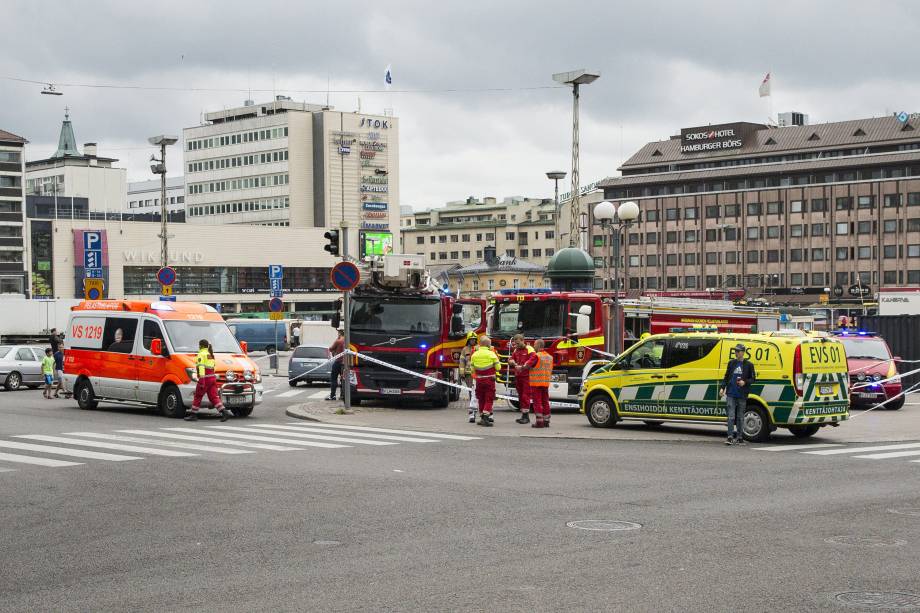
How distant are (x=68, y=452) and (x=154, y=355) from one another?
7.07 metres

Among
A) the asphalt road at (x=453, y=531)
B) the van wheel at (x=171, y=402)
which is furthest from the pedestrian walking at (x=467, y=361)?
the asphalt road at (x=453, y=531)

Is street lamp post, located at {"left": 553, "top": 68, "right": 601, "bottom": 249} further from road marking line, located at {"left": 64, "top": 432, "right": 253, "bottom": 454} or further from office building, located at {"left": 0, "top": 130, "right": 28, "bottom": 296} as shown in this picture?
office building, located at {"left": 0, "top": 130, "right": 28, "bottom": 296}

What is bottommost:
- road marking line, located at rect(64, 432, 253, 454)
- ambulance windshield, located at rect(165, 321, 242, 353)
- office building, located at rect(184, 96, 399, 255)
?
road marking line, located at rect(64, 432, 253, 454)

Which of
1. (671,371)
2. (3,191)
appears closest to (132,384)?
(671,371)

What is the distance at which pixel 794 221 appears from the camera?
118250mm

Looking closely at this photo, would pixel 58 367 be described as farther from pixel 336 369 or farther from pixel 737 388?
pixel 737 388

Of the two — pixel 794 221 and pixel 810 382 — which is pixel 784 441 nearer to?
pixel 810 382

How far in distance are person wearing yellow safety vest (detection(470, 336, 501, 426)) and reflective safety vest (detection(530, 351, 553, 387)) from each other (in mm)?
923

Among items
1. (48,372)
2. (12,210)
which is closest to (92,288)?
(48,372)

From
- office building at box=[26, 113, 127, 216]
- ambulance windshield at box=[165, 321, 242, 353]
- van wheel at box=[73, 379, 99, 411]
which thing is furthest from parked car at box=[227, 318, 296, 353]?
office building at box=[26, 113, 127, 216]

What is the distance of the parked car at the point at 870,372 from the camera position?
28.6 m

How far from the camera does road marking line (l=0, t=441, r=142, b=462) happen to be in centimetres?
1641

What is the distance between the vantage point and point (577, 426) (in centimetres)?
2280

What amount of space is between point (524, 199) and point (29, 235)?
85061mm
